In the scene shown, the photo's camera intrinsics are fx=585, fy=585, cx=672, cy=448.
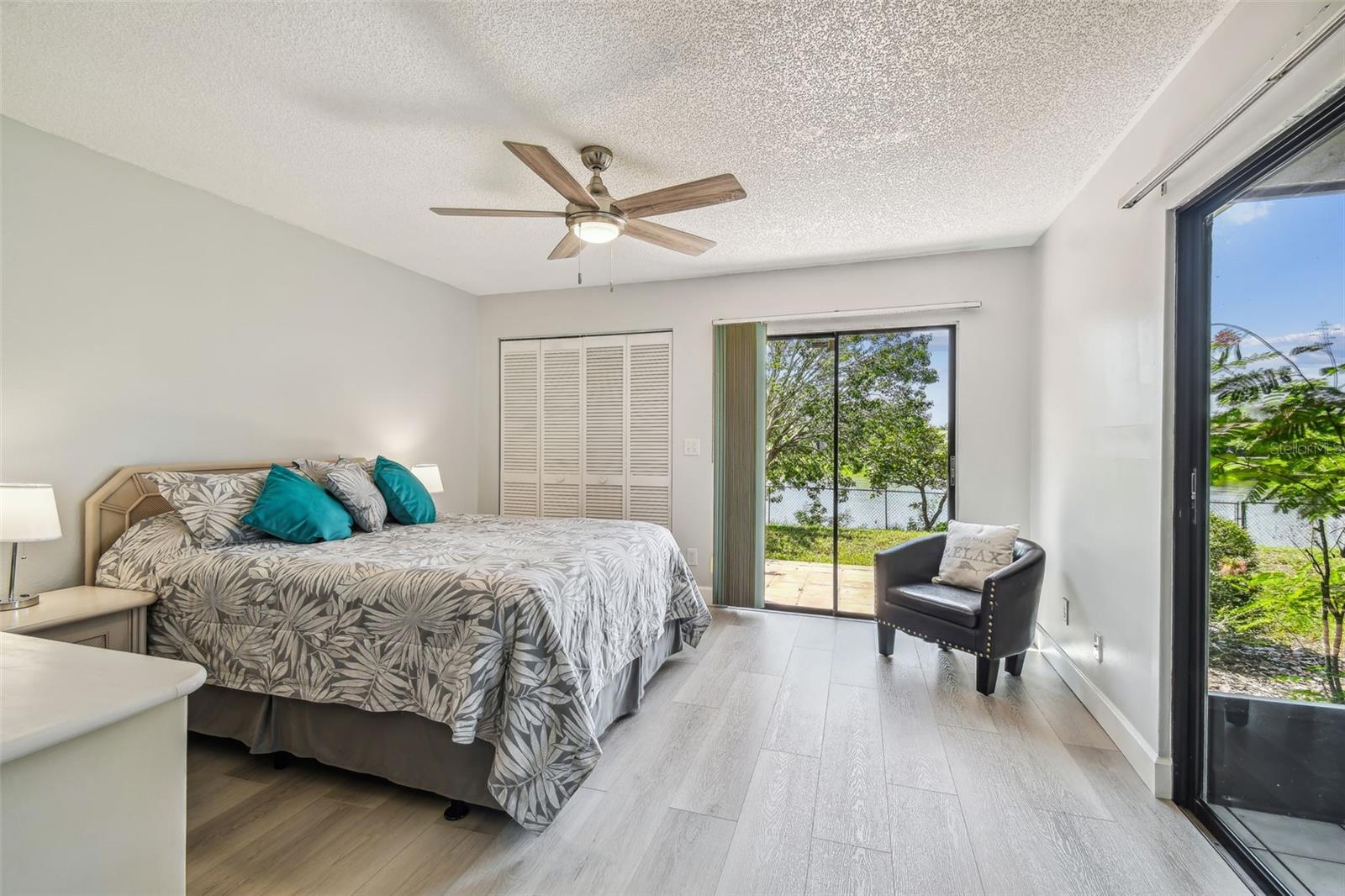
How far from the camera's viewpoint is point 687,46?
194 cm

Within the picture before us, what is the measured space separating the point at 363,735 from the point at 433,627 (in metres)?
0.57

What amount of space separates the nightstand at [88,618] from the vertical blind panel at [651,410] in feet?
10.1

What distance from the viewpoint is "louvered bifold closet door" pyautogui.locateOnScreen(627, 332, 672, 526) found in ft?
15.4

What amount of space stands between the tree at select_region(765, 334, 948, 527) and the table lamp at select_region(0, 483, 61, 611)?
12.8 feet

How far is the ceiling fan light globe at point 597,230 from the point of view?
246 centimetres

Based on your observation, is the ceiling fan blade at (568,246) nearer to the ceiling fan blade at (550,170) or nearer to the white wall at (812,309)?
the ceiling fan blade at (550,170)

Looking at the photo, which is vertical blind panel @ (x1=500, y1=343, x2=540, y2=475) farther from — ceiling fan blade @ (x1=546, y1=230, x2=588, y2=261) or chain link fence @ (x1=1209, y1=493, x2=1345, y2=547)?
chain link fence @ (x1=1209, y1=493, x2=1345, y2=547)

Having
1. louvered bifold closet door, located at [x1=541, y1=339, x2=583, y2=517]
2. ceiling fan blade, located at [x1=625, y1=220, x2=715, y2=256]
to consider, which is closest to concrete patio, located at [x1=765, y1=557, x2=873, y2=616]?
louvered bifold closet door, located at [x1=541, y1=339, x2=583, y2=517]

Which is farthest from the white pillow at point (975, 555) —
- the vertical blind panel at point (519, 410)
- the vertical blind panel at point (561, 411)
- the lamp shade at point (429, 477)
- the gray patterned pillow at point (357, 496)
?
the lamp shade at point (429, 477)

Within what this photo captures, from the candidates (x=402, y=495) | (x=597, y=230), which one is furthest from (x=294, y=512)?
(x=597, y=230)

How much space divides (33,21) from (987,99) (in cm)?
325

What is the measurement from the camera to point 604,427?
4871 mm

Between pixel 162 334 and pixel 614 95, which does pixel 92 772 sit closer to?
pixel 614 95

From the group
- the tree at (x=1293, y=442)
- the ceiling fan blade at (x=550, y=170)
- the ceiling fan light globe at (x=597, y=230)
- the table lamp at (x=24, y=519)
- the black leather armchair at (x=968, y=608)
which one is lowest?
the black leather armchair at (x=968, y=608)
